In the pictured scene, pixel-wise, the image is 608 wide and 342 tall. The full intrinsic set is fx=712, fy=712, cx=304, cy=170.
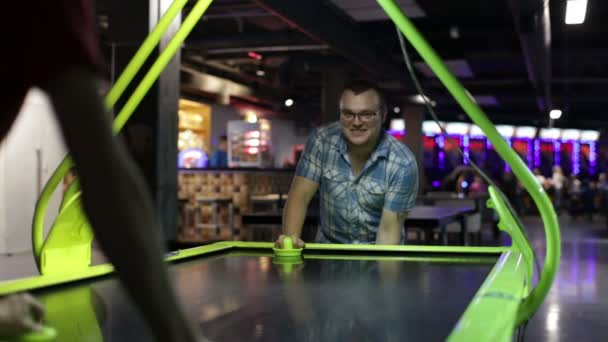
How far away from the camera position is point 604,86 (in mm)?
17797

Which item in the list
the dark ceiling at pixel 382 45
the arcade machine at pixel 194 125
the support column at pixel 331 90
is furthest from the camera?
the arcade machine at pixel 194 125

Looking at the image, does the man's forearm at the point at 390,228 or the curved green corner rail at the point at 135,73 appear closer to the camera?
the curved green corner rail at the point at 135,73

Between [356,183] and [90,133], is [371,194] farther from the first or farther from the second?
[90,133]

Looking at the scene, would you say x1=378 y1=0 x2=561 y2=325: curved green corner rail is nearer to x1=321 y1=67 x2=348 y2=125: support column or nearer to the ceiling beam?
the ceiling beam

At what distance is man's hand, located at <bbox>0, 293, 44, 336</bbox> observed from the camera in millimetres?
754

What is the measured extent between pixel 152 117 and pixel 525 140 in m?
20.7

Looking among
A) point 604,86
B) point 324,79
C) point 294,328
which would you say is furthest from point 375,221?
point 604,86

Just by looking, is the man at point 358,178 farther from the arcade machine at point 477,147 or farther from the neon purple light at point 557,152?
the neon purple light at point 557,152

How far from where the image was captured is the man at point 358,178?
303 cm

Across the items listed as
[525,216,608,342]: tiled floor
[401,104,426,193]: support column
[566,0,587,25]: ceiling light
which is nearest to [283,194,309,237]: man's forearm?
[525,216,608,342]: tiled floor

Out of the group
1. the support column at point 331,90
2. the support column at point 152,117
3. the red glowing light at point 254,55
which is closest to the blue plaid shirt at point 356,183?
the support column at point 152,117

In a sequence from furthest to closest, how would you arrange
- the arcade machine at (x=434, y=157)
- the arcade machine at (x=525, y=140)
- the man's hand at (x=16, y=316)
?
the arcade machine at (x=525, y=140), the arcade machine at (x=434, y=157), the man's hand at (x=16, y=316)

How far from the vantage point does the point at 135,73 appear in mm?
2076

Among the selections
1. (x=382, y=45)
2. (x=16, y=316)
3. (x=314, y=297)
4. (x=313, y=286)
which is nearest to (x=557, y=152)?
(x=382, y=45)
